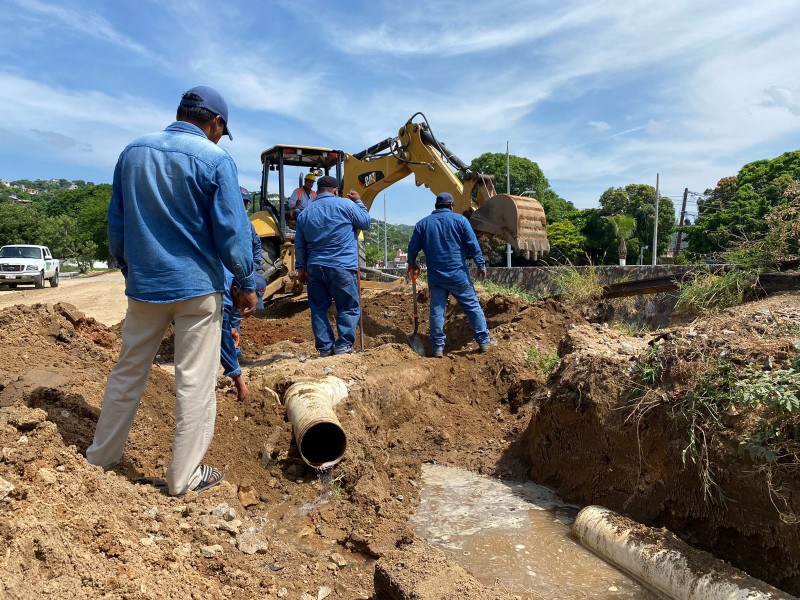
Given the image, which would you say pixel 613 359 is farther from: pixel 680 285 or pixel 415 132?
pixel 415 132

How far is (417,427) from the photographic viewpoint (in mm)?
5074

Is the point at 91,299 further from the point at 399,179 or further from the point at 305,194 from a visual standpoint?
the point at 399,179

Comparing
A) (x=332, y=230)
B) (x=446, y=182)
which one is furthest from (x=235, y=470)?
(x=446, y=182)

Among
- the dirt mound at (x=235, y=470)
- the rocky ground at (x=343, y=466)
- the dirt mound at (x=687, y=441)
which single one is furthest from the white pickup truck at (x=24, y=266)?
the dirt mound at (x=687, y=441)

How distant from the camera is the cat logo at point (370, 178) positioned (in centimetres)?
975

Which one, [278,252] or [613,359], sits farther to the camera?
[278,252]

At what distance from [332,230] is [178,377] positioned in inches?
135

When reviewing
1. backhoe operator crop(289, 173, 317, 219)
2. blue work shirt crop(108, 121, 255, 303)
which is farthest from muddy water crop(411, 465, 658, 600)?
backhoe operator crop(289, 173, 317, 219)

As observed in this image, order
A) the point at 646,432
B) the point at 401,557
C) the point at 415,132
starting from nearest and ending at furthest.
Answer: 1. the point at 401,557
2. the point at 646,432
3. the point at 415,132

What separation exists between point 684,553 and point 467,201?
579cm

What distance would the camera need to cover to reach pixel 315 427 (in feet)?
12.9

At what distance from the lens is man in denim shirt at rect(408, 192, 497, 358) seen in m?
6.67

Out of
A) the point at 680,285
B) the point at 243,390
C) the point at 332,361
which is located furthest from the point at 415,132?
the point at 243,390

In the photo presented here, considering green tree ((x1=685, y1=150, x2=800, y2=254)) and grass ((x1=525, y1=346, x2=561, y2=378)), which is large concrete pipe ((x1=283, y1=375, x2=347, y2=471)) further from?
green tree ((x1=685, y1=150, x2=800, y2=254))
